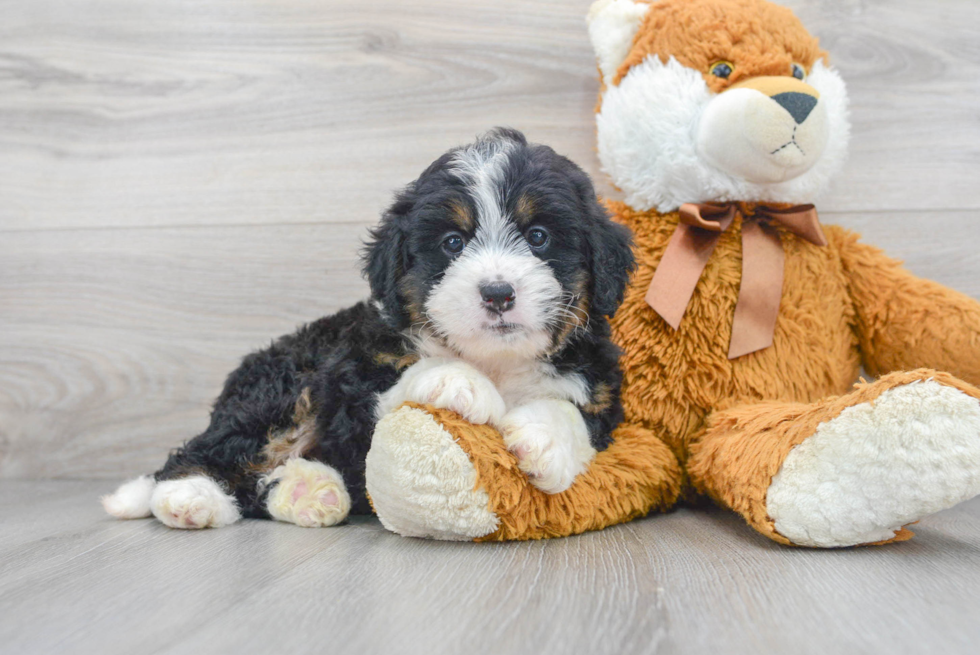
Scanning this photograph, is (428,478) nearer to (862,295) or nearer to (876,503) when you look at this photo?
(876,503)

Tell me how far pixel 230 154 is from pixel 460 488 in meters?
1.60

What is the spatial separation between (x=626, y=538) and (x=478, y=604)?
19.5 inches

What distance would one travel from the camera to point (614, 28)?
1951 mm

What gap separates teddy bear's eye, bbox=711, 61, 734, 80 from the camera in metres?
1.81

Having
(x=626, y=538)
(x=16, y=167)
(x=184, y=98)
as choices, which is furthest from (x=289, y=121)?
(x=626, y=538)

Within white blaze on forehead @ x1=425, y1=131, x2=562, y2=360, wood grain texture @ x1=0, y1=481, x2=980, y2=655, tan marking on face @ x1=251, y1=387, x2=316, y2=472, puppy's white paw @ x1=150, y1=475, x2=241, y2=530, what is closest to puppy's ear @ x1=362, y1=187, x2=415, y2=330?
white blaze on forehead @ x1=425, y1=131, x2=562, y2=360

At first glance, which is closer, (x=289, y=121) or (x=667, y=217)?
(x=667, y=217)

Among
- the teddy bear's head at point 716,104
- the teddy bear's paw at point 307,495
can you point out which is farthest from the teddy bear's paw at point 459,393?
the teddy bear's head at point 716,104

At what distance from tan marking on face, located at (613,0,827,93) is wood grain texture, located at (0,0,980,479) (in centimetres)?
47

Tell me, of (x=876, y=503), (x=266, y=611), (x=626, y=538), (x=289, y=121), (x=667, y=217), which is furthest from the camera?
(x=289, y=121)

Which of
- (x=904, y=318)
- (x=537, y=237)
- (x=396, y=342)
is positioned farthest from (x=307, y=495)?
(x=904, y=318)

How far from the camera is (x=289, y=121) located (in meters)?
2.43

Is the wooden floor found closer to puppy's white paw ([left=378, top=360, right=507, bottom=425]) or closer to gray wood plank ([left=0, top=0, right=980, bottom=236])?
gray wood plank ([left=0, top=0, right=980, bottom=236])

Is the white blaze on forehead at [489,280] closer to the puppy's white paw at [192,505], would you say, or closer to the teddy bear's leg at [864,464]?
the teddy bear's leg at [864,464]
